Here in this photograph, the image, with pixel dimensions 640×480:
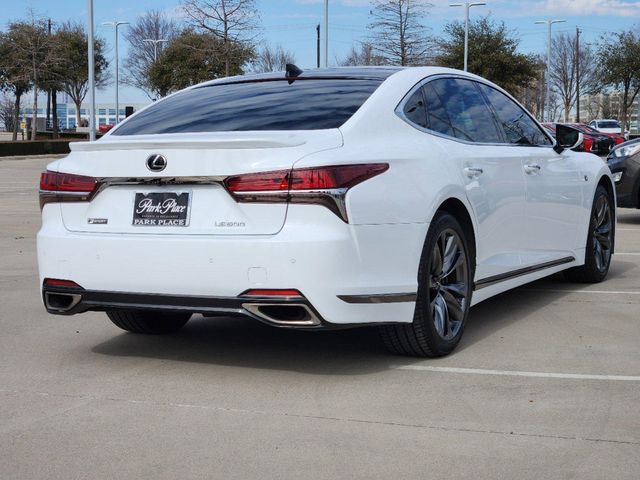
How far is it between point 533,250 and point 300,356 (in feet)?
6.66

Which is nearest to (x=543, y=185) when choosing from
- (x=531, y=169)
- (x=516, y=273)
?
(x=531, y=169)

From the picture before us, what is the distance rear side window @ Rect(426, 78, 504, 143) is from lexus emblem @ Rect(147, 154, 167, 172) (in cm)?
157

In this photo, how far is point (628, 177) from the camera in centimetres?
1309

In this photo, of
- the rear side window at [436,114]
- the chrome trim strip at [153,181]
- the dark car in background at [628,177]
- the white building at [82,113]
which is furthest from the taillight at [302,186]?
the white building at [82,113]

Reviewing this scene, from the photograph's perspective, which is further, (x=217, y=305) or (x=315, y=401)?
(x=217, y=305)

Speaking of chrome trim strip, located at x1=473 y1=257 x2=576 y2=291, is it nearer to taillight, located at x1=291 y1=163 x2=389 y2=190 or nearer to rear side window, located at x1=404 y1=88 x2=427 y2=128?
rear side window, located at x1=404 y1=88 x2=427 y2=128

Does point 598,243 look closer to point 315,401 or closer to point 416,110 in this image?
point 416,110

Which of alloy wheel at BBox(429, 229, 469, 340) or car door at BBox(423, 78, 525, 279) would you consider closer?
alloy wheel at BBox(429, 229, 469, 340)

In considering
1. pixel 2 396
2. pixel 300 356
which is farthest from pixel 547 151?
pixel 2 396

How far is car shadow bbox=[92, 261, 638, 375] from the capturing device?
5.35 meters

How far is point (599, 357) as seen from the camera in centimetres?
550

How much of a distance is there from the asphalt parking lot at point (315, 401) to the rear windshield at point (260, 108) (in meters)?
1.23

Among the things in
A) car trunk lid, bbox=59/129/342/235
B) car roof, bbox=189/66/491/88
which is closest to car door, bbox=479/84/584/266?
car roof, bbox=189/66/491/88

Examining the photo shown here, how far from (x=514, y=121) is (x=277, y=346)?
2.38 metres
